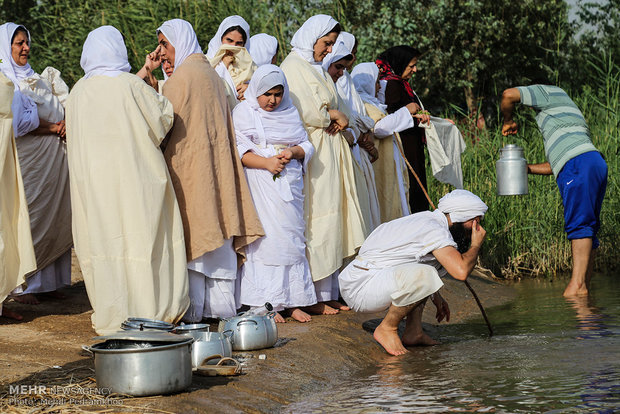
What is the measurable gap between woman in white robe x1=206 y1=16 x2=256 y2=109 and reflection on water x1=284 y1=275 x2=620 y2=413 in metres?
2.38

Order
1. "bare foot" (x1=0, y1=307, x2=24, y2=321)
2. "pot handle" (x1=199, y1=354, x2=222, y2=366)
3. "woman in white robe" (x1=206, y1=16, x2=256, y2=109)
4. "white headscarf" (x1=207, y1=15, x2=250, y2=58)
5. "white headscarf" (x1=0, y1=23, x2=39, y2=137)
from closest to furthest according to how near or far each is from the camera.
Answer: "pot handle" (x1=199, y1=354, x2=222, y2=366)
"bare foot" (x1=0, y1=307, x2=24, y2=321)
"white headscarf" (x1=0, y1=23, x2=39, y2=137)
"woman in white robe" (x1=206, y1=16, x2=256, y2=109)
"white headscarf" (x1=207, y1=15, x2=250, y2=58)

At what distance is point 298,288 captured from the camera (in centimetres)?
627

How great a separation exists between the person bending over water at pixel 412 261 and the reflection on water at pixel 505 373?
0.31 meters

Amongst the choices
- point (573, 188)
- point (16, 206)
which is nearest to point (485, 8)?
point (573, 188)

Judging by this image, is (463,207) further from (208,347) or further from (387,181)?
(387,181)

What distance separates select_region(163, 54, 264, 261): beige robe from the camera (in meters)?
5.87

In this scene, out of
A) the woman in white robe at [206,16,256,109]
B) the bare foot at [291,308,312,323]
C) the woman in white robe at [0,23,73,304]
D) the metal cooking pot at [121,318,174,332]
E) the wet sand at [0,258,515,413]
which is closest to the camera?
the wet sand at [0,258,515,413]

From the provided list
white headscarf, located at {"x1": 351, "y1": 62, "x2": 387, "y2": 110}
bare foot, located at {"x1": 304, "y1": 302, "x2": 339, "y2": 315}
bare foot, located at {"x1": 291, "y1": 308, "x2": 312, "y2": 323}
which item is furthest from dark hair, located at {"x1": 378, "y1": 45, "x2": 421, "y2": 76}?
bare foot, located at {"x1": 291, "y1": 308, "x2": 312, "y2": 323}

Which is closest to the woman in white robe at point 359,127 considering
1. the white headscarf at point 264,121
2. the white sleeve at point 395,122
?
the white sleeve at point 395,122

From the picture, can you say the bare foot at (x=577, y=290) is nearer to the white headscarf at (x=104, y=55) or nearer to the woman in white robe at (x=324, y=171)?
the woman in white robe at (x=324, y=171)

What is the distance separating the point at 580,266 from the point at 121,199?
13.2 ft

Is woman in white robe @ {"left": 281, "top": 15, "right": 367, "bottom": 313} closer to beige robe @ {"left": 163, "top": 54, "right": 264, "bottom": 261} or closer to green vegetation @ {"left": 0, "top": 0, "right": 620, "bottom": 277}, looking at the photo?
beige robe @ {"left": 163, "top": 54, "right": 264, "bottom": 261}

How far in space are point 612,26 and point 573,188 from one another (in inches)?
435

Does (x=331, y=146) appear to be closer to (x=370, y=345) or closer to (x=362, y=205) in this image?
(x=362, y=205)
